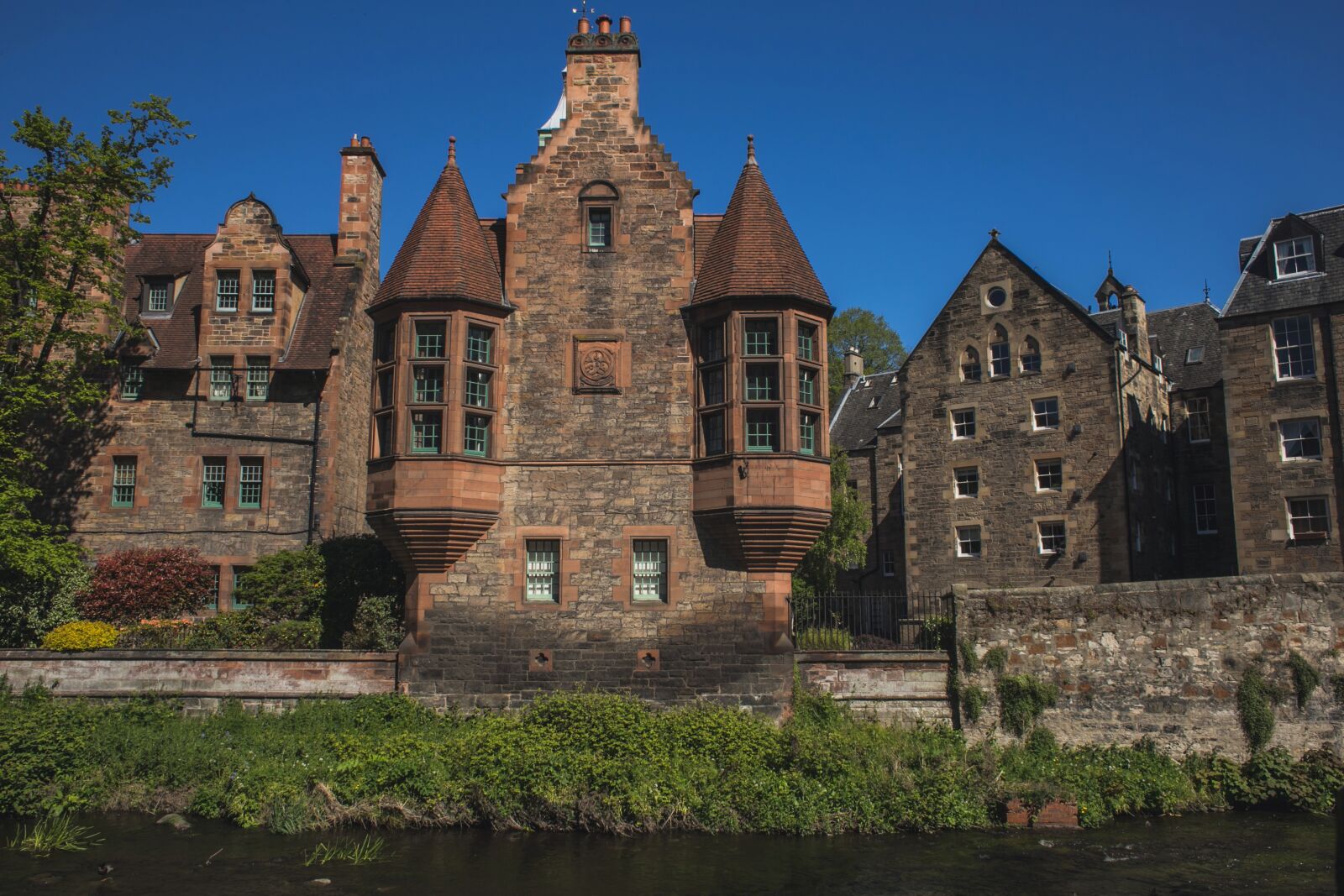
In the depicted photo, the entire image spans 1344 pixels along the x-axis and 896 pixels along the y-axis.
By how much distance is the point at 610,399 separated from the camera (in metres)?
21.2

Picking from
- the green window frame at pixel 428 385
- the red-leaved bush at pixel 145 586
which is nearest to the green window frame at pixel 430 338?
the green window frame at pixel 428 385

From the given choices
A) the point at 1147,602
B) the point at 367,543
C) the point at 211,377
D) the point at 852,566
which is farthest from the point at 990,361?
the point at 211,377

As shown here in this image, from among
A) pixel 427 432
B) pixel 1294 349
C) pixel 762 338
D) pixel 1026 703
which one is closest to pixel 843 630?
pixel 1026 703

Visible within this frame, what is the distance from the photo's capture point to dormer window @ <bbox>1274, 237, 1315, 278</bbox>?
30.8 meters

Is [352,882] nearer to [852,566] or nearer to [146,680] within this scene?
[146,680]

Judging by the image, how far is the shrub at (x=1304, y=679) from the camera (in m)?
19.8

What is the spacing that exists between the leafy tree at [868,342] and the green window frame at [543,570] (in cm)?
3585

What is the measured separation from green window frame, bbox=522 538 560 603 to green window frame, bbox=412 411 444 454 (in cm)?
268

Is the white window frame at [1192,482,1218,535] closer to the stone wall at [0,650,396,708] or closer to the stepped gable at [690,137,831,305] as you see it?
the stepped gable at [690,137,831,305]

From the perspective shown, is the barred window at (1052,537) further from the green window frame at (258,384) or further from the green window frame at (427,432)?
the green window frame at (258,384)

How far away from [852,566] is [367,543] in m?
22.1

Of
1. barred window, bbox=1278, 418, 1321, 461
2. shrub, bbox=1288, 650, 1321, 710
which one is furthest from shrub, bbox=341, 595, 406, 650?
barred window, bbox=1278, 418, 1321, 461

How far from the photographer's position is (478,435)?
20.9 meters

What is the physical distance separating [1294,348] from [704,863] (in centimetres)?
2463
